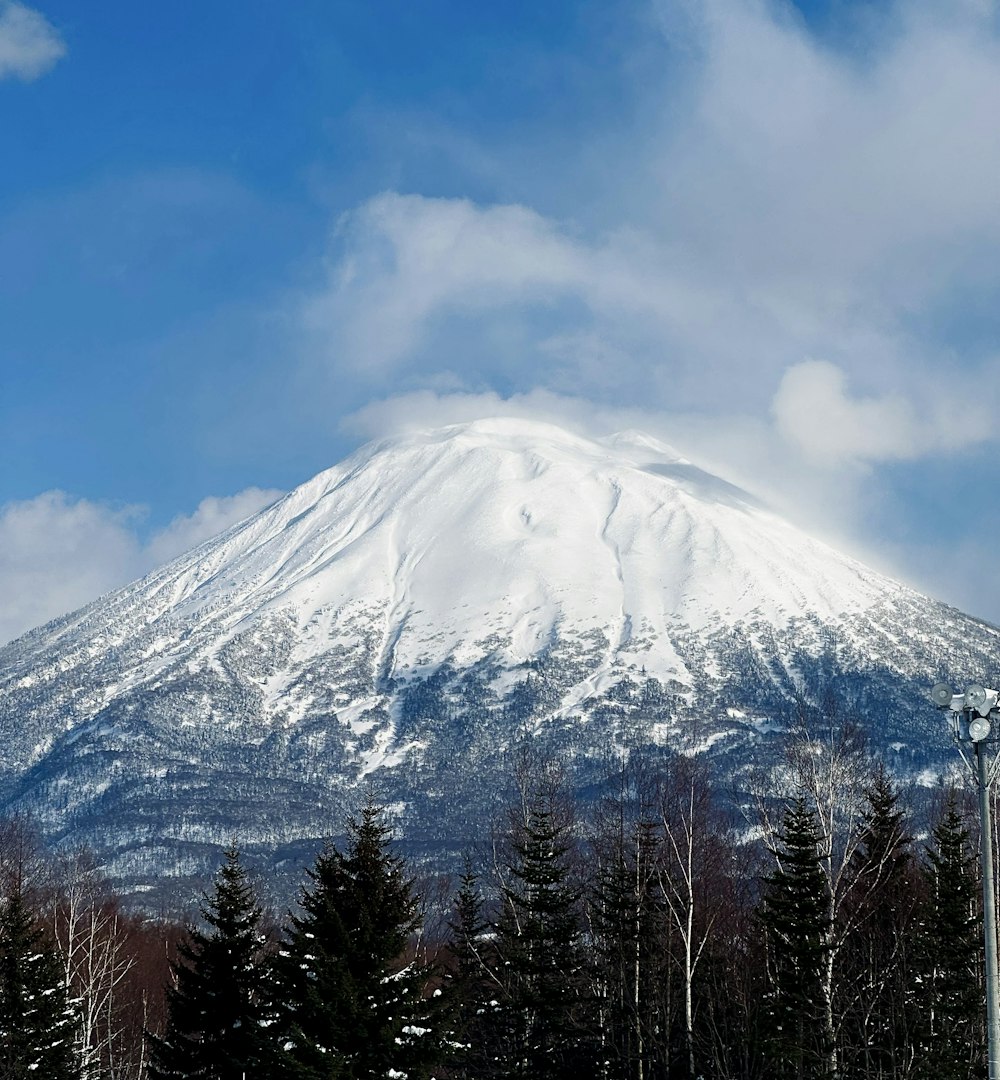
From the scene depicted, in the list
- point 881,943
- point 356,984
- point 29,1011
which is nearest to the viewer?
point 356,984

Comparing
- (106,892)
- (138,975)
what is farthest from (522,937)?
(106,892)

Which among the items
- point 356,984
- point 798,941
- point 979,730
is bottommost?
point 356,984

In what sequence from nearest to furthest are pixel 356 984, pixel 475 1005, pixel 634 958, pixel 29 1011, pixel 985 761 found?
pixel 985 761
pixel 356 984
pixel 29 1011
pixel 475 1005
pixel 634 958

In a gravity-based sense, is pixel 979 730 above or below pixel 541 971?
above

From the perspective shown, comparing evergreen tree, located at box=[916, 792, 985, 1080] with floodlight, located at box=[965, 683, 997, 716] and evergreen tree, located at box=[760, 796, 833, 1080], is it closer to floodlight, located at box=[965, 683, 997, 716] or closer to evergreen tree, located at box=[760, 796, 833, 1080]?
evergreen tree, located at box=[760, 796, 833, 1080]

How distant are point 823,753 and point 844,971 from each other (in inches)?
515

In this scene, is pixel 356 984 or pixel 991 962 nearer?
pixel 991 962

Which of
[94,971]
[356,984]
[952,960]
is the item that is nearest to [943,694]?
[356,984]

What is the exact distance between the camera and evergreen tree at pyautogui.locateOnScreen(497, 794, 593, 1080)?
139ft

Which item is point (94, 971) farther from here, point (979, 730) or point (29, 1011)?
point (979, 730)

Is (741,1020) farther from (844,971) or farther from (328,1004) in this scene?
(328,1004)

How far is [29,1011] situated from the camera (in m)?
40.0

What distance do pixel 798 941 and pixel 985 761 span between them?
69.8ft

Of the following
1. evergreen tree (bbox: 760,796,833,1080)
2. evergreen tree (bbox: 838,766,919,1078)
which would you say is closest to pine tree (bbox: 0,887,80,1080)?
evergreen tree (bbox: 760,796,833,1080)
